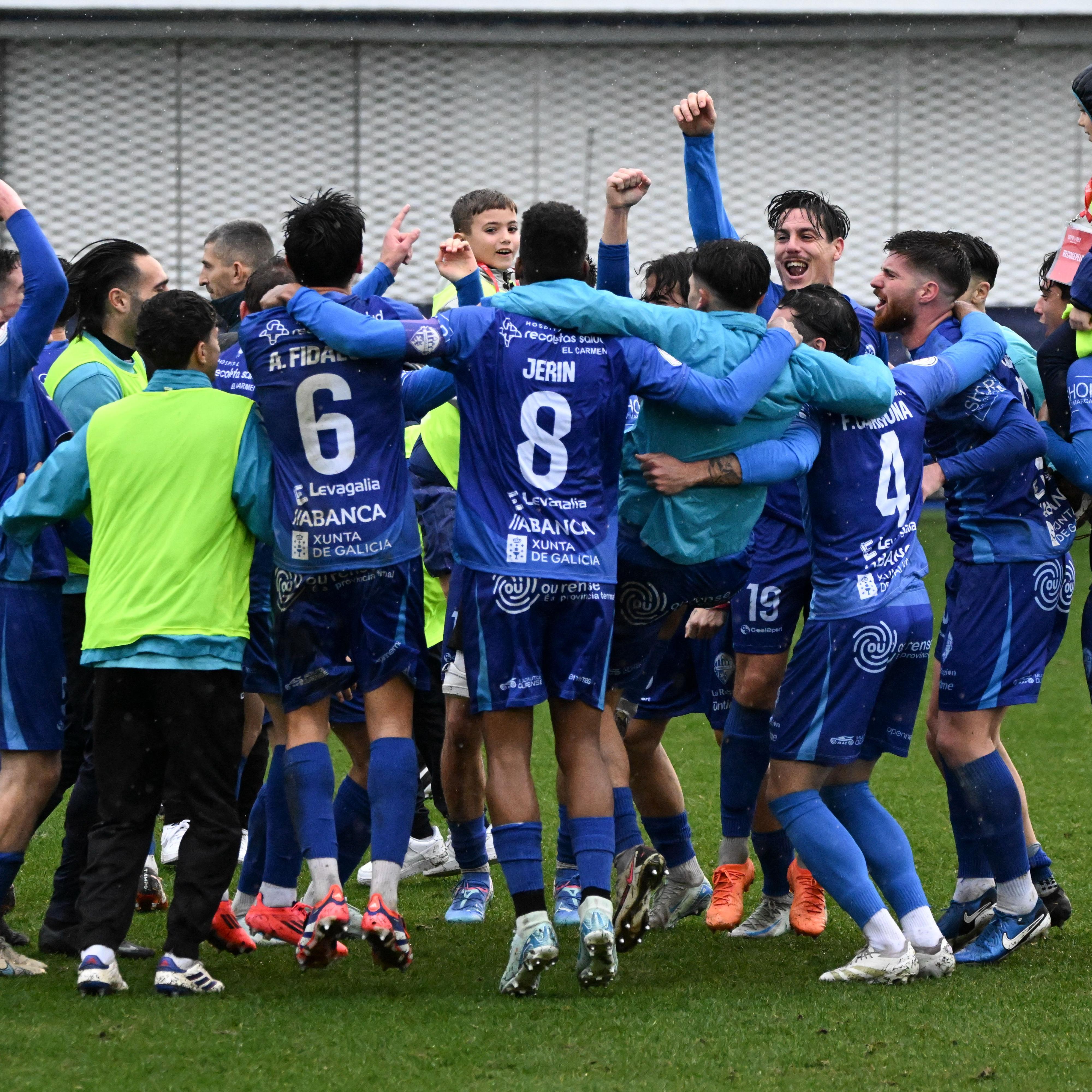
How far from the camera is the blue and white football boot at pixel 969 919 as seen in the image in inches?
189

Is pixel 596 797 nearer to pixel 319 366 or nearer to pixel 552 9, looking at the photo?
pixel 319 366

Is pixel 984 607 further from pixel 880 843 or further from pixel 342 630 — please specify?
→ pixel 342 630

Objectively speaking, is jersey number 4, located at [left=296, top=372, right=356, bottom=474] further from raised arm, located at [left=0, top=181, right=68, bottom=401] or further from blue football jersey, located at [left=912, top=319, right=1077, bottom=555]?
blue football jersey, located at [left=912, top=319, right=1077, bottom=555]

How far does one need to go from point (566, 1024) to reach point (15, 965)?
1582mm

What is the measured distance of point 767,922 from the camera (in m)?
5.10

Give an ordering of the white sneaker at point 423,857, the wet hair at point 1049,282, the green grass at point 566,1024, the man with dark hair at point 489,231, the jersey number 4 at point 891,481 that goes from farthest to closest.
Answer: the man with dark hair at point 489,231, the white sneaker at point 423,857, the wet hair at point 1049,282, the jersey number 4 at point 891,481, the green grass at point 566,1024

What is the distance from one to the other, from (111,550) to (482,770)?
167 cm

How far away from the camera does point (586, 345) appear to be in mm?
4172

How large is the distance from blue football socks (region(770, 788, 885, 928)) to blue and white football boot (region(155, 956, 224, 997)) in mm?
1599

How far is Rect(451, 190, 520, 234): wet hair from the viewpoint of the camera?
6094 mm

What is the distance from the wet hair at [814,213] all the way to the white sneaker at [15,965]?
3332 millimetres

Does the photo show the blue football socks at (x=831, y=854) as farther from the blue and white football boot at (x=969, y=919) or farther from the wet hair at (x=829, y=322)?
the wet hair at (x=829, y=322)

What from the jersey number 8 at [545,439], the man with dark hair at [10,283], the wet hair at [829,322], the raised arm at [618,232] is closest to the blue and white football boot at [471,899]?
the jersey number 8 at [545,439]

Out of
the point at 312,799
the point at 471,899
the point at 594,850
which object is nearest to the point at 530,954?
the point at 594,850
